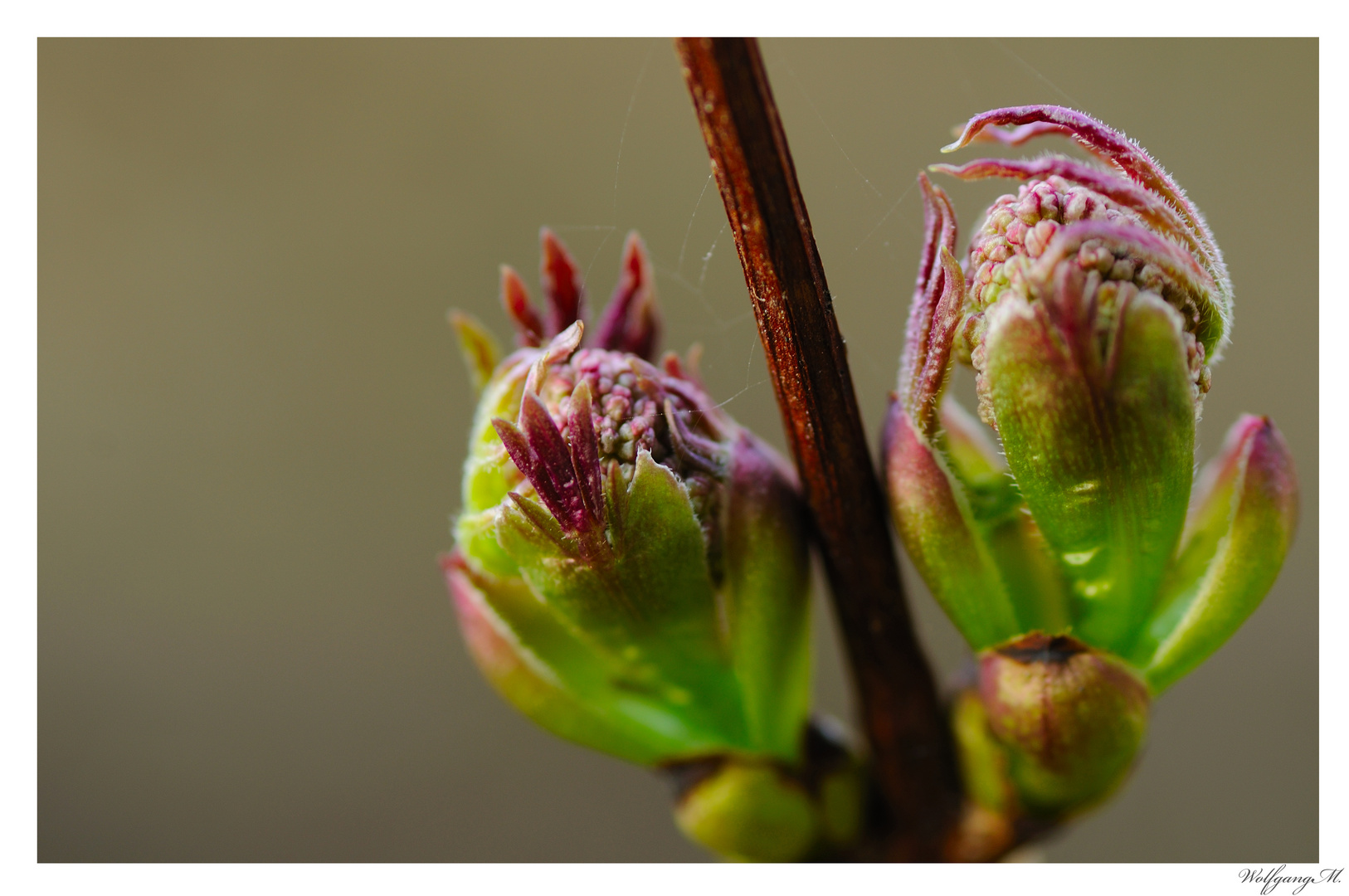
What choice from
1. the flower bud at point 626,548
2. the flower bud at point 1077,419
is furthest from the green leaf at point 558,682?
the flower bud at point 1077,419

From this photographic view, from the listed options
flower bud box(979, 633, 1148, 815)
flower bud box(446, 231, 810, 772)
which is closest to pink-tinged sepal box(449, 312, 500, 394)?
flower bud box(446, 231, 810, 772)

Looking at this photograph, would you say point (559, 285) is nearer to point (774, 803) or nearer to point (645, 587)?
point (645, 587)

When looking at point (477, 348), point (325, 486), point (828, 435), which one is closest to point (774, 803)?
point (828, 435)

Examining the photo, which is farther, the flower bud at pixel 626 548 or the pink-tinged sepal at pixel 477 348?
the pink-tinged sepal at pixel 477 348

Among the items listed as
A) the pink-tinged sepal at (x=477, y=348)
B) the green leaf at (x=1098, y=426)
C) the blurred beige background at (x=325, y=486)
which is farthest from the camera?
the blurred beige background at (x=325, y=486)

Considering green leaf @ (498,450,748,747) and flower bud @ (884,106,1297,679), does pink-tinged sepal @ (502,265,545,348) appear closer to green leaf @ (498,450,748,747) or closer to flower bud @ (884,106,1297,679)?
green leaf @ (498,450,748,747)

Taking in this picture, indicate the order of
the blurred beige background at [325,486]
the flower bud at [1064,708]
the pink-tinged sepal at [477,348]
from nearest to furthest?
the flower bud at [1064,708]
the pink-tinged sepal at [477,348]
the blurred beige background at [325,486]

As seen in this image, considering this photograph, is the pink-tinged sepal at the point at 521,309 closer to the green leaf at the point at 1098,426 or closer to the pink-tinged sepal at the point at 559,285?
the pink-tinged sepal at the point at 559,285
